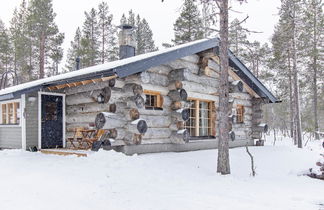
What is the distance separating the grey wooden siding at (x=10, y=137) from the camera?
1101 centimetres

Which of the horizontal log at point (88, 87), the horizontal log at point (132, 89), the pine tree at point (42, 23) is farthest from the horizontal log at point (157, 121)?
the pine tree at point (42, 23)

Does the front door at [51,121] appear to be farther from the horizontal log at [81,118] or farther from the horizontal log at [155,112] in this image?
the horizontal log at [155,112]

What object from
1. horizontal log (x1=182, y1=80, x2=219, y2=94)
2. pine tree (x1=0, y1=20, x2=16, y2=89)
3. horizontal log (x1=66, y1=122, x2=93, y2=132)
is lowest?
horizontal log (x1=66, y1=122, x2=93, y2=132)

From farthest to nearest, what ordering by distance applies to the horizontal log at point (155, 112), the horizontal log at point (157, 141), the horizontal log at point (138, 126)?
1. the horizontal log at point (157, 141)
2. the horizontal log at point (155, 112)
3. the horizontal log at point (138, 126)

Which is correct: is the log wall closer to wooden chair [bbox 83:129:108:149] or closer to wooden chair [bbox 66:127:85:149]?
wooden chair [bbox 66:127:85:149]

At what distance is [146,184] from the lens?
6262 millimetres

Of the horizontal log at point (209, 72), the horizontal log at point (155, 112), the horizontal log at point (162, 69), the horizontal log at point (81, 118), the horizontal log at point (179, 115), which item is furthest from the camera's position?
the horizontal log at point (209, 72)

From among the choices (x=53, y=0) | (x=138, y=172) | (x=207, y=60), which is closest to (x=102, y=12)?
(x=53, y=0)

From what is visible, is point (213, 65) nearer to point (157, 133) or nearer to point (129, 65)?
point (157, 133)

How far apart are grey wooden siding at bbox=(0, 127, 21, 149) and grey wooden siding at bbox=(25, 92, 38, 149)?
655mm

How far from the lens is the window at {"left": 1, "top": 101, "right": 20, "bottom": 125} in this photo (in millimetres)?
11297

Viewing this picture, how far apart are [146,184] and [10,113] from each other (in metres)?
8.02

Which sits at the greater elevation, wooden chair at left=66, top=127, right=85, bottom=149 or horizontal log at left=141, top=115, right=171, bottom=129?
horizontal log at left=141, top=115, right=171, bottom=129

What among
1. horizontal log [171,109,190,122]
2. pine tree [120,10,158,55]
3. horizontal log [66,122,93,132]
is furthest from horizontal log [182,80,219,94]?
pine tree [120,10,158,55]
